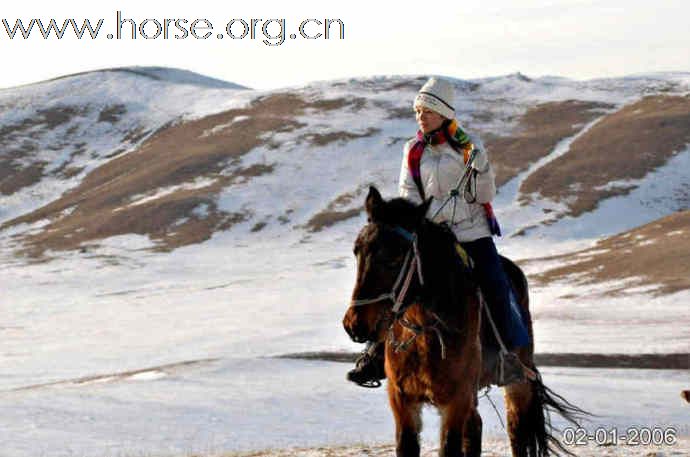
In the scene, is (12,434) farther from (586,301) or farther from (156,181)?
(156,181)

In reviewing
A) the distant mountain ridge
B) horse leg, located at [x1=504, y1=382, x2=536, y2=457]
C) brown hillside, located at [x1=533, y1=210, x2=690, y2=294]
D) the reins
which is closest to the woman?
the reins

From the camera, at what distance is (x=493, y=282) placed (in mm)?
9258

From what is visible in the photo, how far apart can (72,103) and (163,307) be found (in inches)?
4371

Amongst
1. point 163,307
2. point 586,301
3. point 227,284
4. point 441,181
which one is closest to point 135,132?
point 227,284

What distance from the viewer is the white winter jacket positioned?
A: 29.4 ft

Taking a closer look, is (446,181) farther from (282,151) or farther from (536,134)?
(536,134)

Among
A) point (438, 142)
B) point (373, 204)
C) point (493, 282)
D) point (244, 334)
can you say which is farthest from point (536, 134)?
point (373, 204)

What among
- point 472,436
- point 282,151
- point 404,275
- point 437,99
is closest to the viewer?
point 404,275

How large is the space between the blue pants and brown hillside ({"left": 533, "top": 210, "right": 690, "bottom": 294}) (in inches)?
1486

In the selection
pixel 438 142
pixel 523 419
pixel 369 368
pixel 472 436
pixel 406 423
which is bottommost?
pixel 523 419

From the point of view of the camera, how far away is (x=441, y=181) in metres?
9.02

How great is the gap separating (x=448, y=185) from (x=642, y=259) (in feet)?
157

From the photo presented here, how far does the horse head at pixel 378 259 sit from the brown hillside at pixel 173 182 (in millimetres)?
76780
